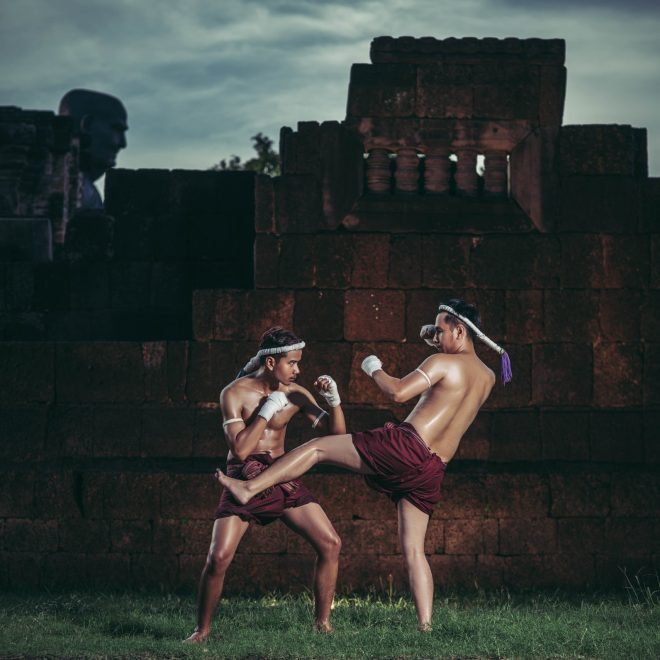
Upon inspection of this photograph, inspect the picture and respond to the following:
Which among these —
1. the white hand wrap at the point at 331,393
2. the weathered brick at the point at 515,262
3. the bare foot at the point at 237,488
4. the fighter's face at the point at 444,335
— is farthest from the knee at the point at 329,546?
the weathered brick at the point at 515,262

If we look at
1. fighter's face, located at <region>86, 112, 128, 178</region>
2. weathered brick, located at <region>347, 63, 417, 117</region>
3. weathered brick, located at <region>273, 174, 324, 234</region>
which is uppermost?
fighter's face, located at <region>86, 112, 128, 178</region>

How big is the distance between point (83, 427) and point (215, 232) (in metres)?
2.19

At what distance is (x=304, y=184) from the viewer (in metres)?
9.75

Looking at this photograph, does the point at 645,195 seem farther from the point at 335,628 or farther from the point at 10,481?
the point at 10,481

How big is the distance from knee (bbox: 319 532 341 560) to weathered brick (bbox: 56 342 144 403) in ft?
9.06

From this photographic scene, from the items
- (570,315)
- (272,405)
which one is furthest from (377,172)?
(272,405)

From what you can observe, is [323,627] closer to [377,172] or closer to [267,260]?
[267,260]

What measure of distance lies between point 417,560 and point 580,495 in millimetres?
2564

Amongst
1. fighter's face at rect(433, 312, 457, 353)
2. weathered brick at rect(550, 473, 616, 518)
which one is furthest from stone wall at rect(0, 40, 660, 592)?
fighter's face at rect(433, 312, 457, 353)

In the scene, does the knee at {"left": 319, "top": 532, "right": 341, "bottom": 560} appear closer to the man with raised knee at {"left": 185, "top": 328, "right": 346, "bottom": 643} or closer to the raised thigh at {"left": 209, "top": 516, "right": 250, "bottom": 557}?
the man with raised knee at {"left": 185, "top": 328, "right": 346, "bottom": 643}

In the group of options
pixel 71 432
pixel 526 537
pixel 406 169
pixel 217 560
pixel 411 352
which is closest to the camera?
pixel 217 560

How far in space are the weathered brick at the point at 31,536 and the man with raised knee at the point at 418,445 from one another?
9.73 feet

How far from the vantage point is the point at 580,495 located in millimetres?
9633

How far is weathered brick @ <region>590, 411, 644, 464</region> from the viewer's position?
9.73 m
